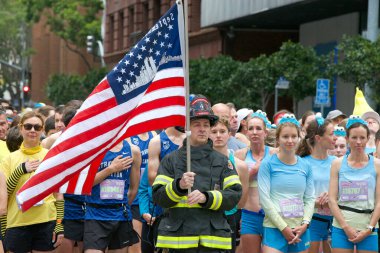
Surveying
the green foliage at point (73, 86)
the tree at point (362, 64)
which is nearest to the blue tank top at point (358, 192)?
the tree at point (362, 64)

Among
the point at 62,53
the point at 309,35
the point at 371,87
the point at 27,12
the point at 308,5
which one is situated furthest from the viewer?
the point at 62,53

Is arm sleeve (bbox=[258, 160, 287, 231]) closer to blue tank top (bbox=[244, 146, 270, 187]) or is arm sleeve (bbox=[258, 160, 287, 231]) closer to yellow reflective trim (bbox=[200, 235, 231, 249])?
blue tank top (bbox=[244, 146, 270, 187])

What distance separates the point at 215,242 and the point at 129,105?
4.49 feet

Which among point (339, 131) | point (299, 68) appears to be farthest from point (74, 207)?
point (299, 68)

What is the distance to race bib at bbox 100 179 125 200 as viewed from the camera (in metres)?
10.6

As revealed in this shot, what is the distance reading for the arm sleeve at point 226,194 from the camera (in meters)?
8.25

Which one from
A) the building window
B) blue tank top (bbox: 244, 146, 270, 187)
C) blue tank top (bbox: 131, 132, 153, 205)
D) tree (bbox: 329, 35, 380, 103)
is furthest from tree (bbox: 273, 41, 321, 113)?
the building window

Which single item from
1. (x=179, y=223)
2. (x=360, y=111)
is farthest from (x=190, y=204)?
(x=360, y=111)

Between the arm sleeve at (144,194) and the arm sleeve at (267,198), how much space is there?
1.27 m

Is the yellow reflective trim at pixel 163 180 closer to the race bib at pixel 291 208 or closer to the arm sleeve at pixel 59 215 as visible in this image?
the race bib at pixel 291 208

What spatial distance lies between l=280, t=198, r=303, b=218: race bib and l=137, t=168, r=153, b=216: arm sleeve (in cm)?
153

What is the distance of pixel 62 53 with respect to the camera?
3588 inches

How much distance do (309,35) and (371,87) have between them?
15.4 meters

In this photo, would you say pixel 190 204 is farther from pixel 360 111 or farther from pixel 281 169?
pixel 360 111
